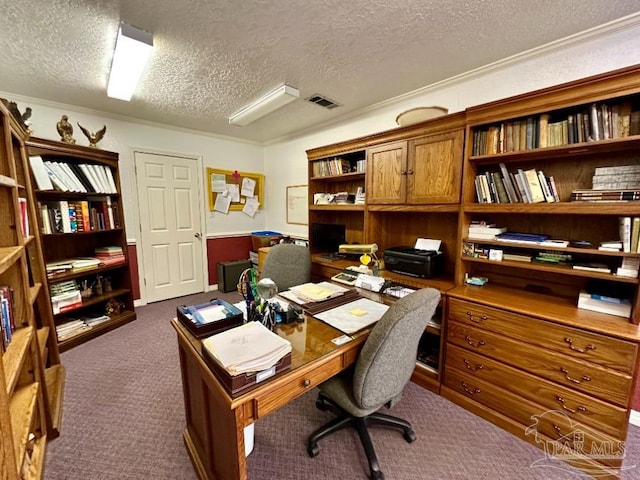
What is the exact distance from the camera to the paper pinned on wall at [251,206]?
435 cm

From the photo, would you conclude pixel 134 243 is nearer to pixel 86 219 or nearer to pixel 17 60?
pixel 86 219

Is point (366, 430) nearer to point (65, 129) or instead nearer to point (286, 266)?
point (286, 266)

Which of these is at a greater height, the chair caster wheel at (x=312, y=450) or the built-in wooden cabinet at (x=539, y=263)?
the built-in wooden cabinet at (x=539, y=263)

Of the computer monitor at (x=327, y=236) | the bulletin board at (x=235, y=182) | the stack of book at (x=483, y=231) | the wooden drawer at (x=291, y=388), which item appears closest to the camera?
the wooden drawer at (x=291, y=388)

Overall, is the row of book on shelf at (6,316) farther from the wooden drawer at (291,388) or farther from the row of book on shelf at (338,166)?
the row of book on shelf at (338,166)

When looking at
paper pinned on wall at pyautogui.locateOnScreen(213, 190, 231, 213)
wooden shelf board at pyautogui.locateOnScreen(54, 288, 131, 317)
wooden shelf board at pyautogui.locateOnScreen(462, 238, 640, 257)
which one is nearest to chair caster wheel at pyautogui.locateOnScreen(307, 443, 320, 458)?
wooden shelf board at pyautogui.locateOnScreen(462, 238, 640, 257)

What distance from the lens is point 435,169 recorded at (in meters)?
2.04

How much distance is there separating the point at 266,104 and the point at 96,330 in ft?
9.54

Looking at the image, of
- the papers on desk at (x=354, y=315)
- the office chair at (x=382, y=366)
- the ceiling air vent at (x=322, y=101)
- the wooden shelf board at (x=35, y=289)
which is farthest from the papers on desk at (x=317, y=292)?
the ceiling air vent at (x=322, y=101)

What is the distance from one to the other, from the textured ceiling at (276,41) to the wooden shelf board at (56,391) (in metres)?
2.13

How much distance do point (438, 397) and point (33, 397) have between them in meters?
2.37

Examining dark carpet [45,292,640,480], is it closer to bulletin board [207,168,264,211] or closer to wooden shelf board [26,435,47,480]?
wooden shelf board [26,435,47,480]

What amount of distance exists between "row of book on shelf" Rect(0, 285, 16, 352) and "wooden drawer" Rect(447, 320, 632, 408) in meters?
2.32

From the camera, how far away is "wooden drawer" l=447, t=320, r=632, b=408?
1.30 m
